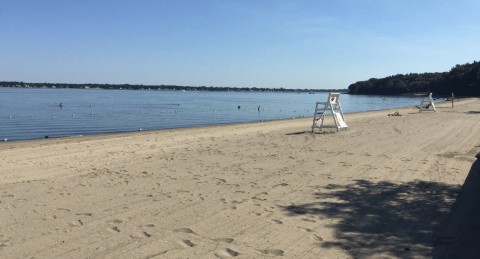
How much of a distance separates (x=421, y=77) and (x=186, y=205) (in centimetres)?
15357

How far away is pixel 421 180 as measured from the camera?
597 cm

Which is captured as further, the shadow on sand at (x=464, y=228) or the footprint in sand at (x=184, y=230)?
the footprint in sand at (x=184, y=230)

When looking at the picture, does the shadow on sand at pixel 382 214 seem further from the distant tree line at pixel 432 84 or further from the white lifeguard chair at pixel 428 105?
the distant tree line at pixel 432 84

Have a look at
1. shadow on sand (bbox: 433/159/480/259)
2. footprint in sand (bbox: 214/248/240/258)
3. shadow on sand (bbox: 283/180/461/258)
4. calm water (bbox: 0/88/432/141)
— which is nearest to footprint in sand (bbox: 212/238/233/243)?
footprint in sand (bbox: 214/248/240/258)

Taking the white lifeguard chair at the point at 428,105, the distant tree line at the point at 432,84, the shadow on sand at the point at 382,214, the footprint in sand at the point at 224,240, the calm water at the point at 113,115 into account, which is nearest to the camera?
the shadow on sand at the point at 382,214

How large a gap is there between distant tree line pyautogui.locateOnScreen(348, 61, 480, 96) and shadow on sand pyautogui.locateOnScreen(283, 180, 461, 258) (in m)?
97.4

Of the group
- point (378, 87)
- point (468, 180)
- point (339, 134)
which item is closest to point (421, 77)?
point (378, 87)

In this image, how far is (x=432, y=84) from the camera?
11688 centimetres

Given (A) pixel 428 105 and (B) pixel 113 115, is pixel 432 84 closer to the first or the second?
(A) pixel 428 105

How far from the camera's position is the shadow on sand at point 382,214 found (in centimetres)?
340

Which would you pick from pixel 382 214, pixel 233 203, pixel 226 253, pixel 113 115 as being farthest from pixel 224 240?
pixel 113 115

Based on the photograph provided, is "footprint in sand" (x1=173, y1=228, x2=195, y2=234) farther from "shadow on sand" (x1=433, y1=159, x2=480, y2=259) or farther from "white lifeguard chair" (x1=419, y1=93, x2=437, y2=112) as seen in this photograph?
"white lifeguard chair" (x1=419, y1=93, x2=437, y2=112)

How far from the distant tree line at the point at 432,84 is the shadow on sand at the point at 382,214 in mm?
97375

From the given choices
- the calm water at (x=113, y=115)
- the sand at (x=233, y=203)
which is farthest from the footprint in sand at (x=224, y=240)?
the calm water at (x=113, y=115)
